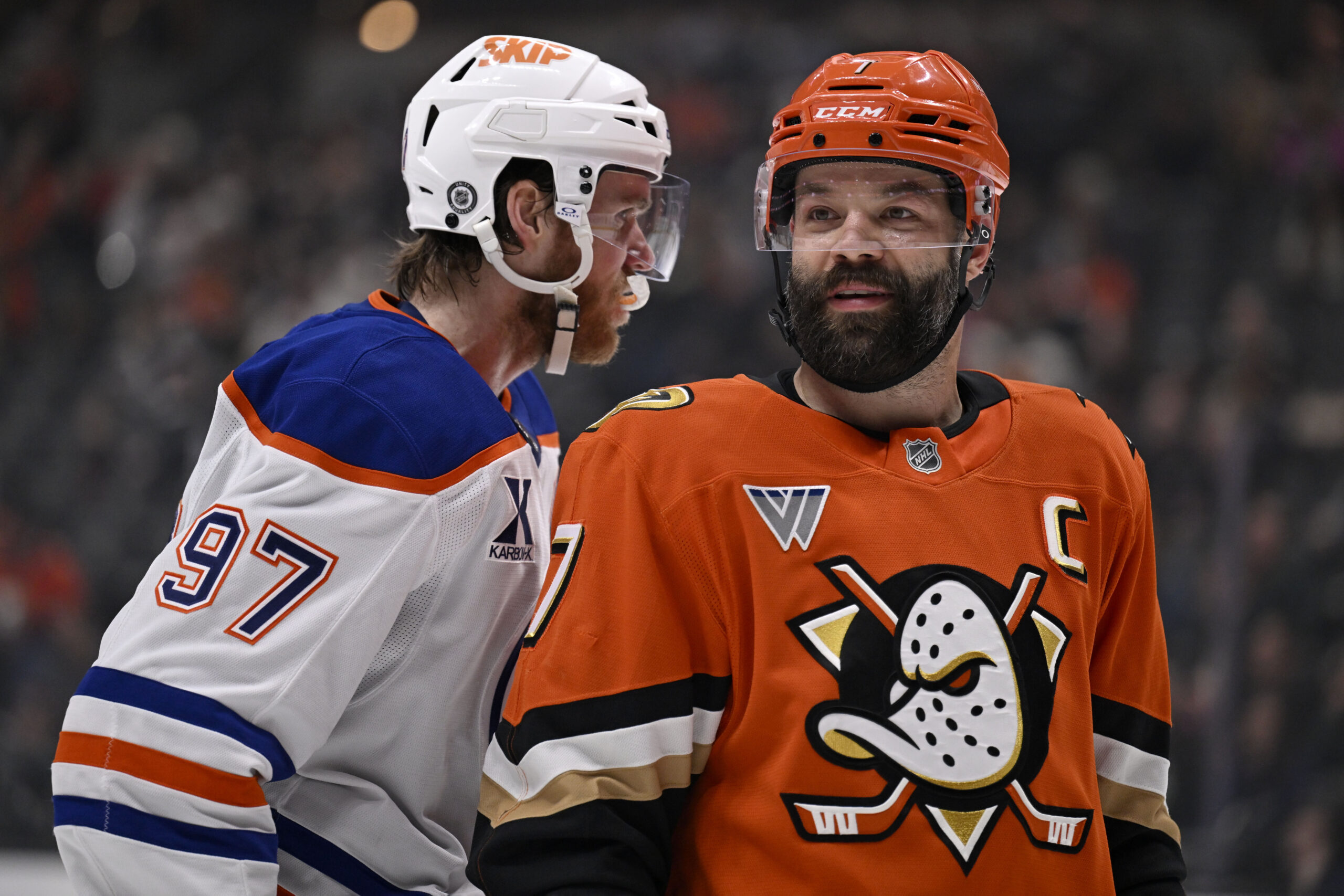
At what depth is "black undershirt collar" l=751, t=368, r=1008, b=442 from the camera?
137 centimetres

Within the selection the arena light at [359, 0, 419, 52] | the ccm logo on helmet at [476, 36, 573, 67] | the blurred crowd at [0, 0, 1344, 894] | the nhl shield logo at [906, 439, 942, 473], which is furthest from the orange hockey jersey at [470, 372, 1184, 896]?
the arena light at [359, 0, 419, 52]

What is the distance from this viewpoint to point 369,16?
4945 millimetres

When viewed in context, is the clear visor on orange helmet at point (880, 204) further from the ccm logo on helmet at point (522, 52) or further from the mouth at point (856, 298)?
the ccm logo on helmet at point (522, 52)

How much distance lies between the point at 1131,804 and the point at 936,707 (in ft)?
1.09

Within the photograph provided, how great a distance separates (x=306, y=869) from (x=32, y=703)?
341 cm

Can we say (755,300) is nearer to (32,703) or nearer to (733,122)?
(733,122)

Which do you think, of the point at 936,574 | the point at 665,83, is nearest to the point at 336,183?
the point at 665,83

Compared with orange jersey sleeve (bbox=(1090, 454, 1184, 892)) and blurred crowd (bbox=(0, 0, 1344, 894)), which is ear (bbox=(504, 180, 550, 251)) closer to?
orange jersey sleeve (bbox=(1090, 454, 1184, 892))

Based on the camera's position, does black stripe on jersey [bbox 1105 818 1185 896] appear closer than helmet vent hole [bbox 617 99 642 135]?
Yes

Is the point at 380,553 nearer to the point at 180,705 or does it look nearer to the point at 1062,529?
the point at 180,705

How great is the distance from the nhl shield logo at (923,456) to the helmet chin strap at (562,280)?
1.98 ft

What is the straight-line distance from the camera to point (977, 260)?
1505 millimetres

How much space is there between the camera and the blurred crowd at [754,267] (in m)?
3.84

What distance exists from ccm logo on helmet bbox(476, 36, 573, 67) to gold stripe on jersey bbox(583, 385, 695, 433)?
63 centimetres
